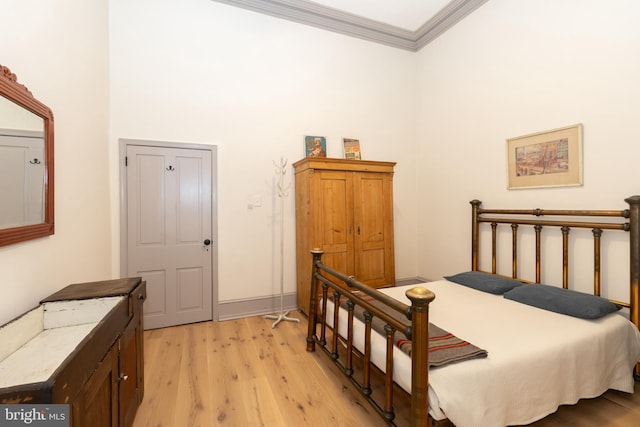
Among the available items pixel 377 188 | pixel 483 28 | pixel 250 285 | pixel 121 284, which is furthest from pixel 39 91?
pixel 483 28

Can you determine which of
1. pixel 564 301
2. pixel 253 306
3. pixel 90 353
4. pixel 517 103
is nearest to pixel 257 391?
pixel 90 353

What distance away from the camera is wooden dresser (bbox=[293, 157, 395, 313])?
3.36m

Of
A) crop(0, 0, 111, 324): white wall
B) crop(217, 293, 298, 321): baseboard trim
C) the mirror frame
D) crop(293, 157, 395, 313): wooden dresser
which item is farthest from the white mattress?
crop(293, 157, 395, 313): wooden dresser

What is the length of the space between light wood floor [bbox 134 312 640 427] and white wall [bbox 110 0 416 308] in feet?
2.89

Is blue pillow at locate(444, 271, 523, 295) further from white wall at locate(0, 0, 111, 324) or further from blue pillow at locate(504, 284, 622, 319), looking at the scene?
white wall at locate(0, 0, 111, 324)

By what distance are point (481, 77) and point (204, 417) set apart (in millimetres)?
4316

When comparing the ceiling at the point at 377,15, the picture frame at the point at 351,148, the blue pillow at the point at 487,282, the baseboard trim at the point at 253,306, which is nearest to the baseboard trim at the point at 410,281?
the blue pillow at the point at 487,282

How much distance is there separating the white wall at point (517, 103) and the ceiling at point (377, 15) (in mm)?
204

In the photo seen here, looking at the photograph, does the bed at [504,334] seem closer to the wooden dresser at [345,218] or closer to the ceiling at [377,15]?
the wooden dresser at [345,218]

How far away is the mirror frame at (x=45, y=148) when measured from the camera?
1.38m

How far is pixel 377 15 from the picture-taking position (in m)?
3.88

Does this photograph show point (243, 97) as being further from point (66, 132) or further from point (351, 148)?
point (66, 132)

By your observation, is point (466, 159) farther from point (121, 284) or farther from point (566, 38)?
point (121, 284)

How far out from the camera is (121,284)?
1863mm
